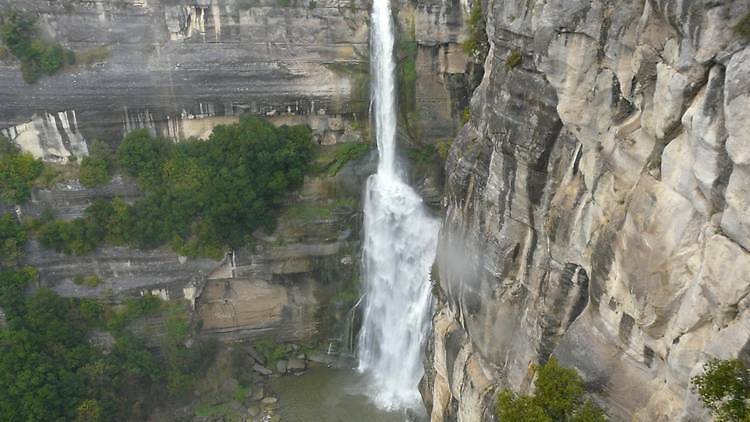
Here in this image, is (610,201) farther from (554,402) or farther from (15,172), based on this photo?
(15,172)

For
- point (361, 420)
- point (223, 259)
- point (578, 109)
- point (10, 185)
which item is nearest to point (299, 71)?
point (223, 259)

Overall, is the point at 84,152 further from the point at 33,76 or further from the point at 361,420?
the point at 361,420

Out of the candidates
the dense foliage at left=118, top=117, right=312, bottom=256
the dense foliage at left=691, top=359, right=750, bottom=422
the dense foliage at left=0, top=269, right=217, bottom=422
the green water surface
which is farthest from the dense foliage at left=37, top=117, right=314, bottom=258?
the dense foliage at left=691, top=359, right=750, bottom=422

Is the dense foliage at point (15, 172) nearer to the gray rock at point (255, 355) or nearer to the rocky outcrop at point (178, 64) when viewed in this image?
the rocky outcrop at point (178, 64)

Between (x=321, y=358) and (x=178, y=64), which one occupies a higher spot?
(x=178, y=64)

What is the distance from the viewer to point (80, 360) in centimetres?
2491

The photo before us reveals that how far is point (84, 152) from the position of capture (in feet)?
87.2

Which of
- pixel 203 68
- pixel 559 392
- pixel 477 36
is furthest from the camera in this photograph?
pixel 203 68

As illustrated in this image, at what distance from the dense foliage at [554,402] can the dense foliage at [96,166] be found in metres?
20.3

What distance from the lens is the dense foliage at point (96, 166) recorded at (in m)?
26.0

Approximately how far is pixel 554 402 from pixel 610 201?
3.96 meters

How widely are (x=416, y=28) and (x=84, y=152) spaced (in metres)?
15.1

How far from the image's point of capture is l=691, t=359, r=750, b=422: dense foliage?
28.1 feet

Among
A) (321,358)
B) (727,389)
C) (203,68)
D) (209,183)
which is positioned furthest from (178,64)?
(727,389)
